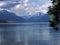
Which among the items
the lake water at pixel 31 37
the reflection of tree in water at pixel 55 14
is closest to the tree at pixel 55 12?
the reflection of tree in water at pixel 55 14

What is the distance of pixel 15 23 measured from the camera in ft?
315

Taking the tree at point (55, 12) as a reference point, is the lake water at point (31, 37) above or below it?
below

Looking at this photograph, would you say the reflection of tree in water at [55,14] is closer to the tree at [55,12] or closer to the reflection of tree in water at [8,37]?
the tree at [55,12]

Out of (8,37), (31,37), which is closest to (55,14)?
(31,37)

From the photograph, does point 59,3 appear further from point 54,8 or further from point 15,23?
point 15,23

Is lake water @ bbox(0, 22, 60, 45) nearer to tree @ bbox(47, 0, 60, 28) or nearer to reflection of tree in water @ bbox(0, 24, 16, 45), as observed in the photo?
reflection of tree in water @ bbox(0, 24, 16, 45)

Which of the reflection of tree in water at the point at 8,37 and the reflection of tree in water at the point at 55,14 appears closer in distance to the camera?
the reflection of tree in water at the point at 55,14

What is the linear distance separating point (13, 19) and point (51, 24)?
281ft

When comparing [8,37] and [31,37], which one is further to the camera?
[8,37]

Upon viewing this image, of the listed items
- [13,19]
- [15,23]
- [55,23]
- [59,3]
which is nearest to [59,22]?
[55,23]

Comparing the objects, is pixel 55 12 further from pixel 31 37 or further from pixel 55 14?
pixel 31 37

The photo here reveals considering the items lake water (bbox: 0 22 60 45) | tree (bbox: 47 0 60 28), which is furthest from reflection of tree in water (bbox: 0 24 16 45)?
tree (bbox: 47 0 60 28)

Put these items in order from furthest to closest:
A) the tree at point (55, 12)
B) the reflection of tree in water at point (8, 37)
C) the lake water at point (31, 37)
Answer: the reflection of tree in water at point (8, 37)
the lake water at point (31, 37)
the tree at point (55, 12)

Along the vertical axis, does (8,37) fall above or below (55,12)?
below
